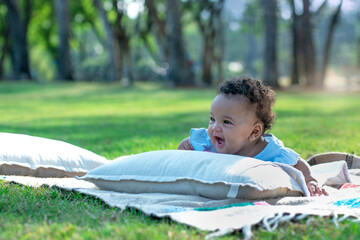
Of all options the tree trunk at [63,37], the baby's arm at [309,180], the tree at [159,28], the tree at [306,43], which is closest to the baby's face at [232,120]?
the baby's arm at [309,180]

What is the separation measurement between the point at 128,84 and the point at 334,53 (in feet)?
215

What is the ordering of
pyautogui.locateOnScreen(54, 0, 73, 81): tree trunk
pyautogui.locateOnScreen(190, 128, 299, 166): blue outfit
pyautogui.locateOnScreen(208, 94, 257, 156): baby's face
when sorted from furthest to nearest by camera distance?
1. pyautogui.locateOnScreen(54, 0, 73, 81): tree trunk
2. pyautogui.locateOnScreen(190, 128, 299, 166): blue outfit
3. pyautogui.locateOnScreen(208, 94, 257, 156): baby's face

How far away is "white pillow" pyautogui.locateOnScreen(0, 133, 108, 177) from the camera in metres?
4.36

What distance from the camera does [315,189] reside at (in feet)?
12.9

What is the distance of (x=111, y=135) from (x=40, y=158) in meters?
3.74

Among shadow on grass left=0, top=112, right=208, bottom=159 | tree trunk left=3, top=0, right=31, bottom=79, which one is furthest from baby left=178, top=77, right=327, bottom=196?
tree trunk left=3, top=0, right=31, bottom=79

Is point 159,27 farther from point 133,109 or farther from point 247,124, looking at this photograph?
point 247,124

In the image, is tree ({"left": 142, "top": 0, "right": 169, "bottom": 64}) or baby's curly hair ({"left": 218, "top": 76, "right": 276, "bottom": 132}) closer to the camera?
baby's curly hair ({"left": 218, "top": 76, "right": 276, "bottom": 132})

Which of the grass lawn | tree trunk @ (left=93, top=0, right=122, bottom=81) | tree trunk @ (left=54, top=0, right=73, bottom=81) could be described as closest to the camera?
the grass lawn

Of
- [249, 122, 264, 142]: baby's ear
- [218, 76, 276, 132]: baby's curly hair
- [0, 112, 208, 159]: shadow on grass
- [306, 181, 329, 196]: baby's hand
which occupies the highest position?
[218, 76, 276, 132]: baby's curly hair

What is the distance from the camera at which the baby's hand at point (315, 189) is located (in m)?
3.90

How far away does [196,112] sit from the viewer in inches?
507

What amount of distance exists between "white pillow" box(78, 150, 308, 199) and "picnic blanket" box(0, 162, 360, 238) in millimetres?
70

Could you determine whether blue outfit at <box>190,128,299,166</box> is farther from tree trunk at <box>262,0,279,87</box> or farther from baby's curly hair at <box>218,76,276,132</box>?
tree trunk at <box>262,0,279,87</box>
